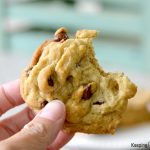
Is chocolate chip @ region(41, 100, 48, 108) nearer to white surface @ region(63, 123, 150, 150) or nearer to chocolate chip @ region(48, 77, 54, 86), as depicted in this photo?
chocolate chip @ region(48, 77, 54, 86)

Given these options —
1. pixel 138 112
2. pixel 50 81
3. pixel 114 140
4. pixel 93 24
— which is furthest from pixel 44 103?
pixel 93 24

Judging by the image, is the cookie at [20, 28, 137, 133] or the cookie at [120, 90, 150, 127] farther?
the cookie at [120, 90, 150, 127]

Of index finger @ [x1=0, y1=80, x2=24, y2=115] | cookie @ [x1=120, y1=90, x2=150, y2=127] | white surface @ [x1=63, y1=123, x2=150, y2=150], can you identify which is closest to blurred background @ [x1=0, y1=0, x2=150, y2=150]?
cookie @ [x1=120, y1=90, x2=150, y2=127]

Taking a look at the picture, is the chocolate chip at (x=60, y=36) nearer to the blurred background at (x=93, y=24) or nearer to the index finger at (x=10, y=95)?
the index finger at (x=10, y=95)

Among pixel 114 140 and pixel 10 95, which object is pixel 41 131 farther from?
pixel 114 140

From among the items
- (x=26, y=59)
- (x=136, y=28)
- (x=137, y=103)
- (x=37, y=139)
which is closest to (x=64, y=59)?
(x=37, y=139)

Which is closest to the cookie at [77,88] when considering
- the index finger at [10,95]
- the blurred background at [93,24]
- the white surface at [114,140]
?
the index finger at [10,95]
